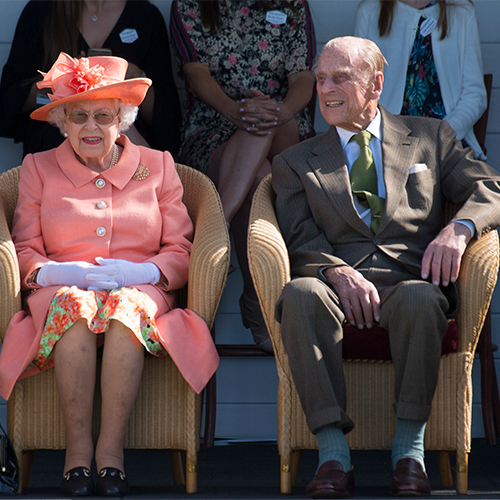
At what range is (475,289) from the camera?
2418mm

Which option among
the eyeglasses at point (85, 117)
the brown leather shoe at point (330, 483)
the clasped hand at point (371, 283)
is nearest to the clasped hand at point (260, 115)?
the eyeglasses at point (85, 117)

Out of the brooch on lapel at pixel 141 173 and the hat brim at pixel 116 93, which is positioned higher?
the hat brim at pixel 116 93

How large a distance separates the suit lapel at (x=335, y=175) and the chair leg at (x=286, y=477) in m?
0.81

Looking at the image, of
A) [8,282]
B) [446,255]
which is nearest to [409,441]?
[446,255]

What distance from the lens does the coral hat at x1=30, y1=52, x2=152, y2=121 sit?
2.66 m

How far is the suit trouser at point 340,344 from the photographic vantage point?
2260 millimetres

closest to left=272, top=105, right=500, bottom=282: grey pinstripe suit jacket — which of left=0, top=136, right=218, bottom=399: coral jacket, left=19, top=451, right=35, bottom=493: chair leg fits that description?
left=0, top=136, right=218, bottom=399: coral jacket

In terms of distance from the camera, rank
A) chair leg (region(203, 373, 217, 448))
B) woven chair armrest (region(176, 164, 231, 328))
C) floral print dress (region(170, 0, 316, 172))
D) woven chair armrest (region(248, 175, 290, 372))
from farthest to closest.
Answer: floral print dress (region(170, 0, 316, 172)) < chair leg (region(203, 373, 217, 448)) < woven chair armrest (region(176, 164, 231, 328)) < woven chair armrest (region(248, 175, 290, 372))

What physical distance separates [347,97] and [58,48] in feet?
4.70

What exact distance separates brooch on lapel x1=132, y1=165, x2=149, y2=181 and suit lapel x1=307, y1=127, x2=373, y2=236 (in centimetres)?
58

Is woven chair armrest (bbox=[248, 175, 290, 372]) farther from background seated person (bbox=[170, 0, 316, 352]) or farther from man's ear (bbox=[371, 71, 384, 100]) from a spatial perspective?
background seated person (bbox=[170, 0, 316, 352])

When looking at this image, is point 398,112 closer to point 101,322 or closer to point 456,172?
point 456,172

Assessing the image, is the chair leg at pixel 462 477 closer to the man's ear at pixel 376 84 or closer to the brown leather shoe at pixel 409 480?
the brown leather shoe at pixel 409 480

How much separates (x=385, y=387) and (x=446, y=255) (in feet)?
1.50
